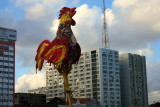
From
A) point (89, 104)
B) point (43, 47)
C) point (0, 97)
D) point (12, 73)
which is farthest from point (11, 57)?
point (43, 47)

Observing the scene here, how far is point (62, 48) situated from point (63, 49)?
39 cm

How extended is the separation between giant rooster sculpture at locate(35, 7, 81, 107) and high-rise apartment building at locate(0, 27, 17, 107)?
92368 mm

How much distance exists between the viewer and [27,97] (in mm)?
191375

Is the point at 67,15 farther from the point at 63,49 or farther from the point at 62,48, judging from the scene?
the point at 63,49

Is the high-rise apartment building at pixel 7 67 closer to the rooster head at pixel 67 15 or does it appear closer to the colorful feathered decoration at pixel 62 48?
the colorful feathered decoration at pixel 62 48

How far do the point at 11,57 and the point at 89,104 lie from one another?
4349cm

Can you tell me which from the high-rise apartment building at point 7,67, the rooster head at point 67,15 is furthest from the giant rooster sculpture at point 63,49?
the high-rise apartment building at point 7,67

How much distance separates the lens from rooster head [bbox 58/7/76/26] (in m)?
79.3

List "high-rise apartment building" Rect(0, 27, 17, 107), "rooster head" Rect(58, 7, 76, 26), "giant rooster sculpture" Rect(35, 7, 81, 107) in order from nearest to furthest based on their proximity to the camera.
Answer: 1. "giant rooster sculpture" Rect(35, 7, 81, 107)
2. "rooster head" Rect(58, 7, 76, 26)
3. "high-rise apartment building" Rect(0, 27, 17, 107)

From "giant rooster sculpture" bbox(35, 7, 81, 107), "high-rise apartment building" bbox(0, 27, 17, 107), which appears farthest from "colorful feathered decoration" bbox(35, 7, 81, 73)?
"high-rise apartment building" bbox(0, 27, 17, 107)

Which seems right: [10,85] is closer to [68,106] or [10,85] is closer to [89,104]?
[89,104]

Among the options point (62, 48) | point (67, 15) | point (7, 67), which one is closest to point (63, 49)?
point (62, 48)

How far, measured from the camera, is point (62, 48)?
249ft

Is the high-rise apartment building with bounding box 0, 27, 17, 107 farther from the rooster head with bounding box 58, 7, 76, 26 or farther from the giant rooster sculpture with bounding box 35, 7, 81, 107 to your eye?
the rooster head with bounding box 58, 7, 76, 26
